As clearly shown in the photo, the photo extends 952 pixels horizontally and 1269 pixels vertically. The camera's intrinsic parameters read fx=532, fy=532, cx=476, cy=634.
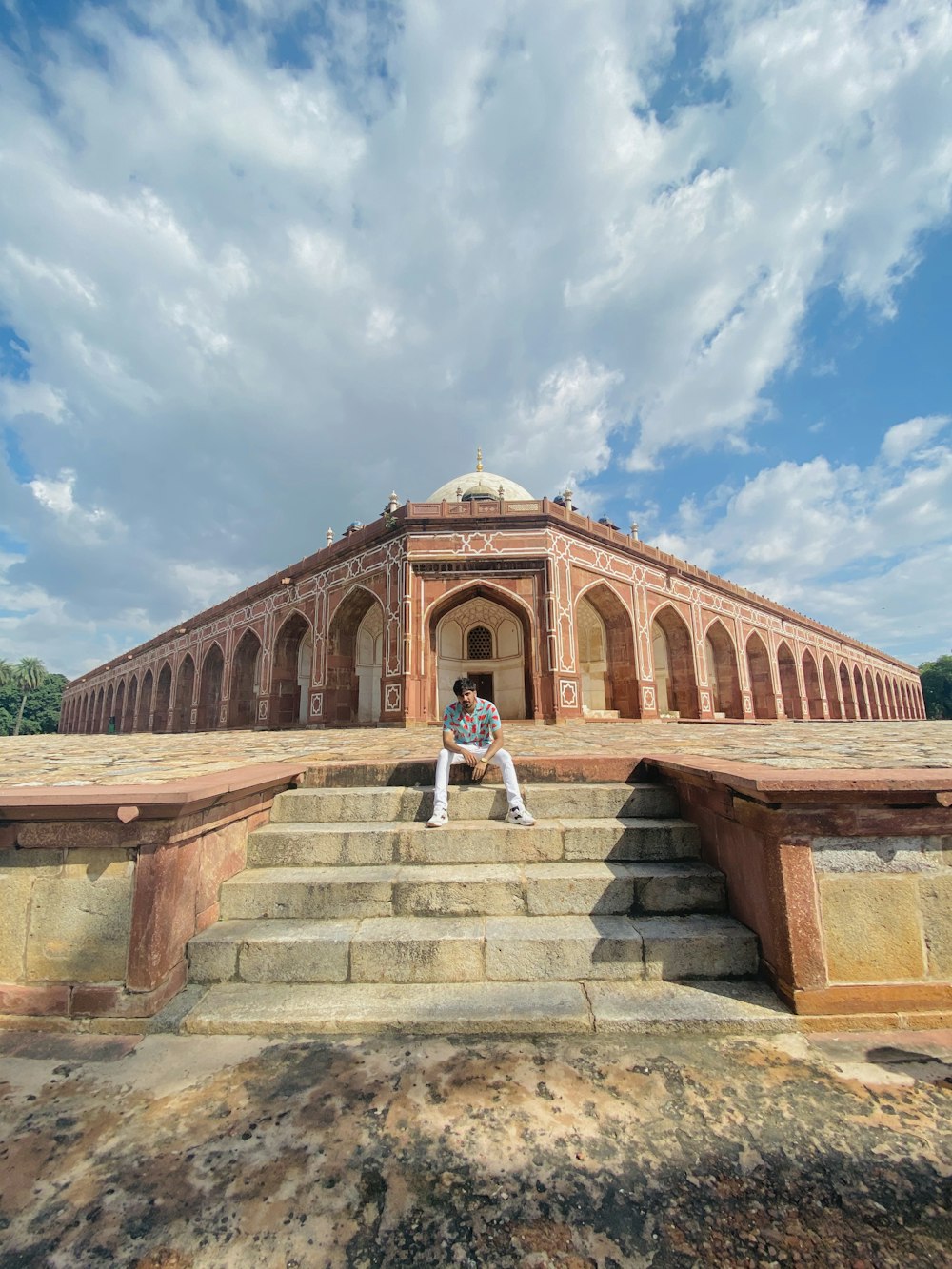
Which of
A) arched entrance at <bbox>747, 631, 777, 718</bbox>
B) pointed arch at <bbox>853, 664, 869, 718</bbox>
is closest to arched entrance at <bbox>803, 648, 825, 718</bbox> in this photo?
arched entrance at <bbox>747, 631, 777, 718</bbox>

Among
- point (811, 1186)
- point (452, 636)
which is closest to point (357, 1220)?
point (811, 1186)

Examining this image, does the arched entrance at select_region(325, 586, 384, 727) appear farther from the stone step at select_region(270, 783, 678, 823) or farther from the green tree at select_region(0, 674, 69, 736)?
the green tree at select_region(0, 674, 69, 736)

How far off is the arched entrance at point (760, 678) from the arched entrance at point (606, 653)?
9088 mm

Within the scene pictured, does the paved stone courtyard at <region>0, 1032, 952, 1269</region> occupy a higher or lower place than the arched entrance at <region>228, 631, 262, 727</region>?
lower

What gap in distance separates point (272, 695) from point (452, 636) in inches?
282

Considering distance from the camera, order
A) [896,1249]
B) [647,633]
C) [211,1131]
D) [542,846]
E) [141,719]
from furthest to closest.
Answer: [141,719] < [647,633] < [542,846] < [211,1131] < [896,1249]

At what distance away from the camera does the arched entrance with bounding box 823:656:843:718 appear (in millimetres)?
28359

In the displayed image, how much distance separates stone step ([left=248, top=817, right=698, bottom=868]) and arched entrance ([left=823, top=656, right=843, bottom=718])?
30.3m

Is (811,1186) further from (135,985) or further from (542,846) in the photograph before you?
(135,985)

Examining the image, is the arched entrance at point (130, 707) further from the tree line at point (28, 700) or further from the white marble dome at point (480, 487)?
the tree line at point (28, 700)

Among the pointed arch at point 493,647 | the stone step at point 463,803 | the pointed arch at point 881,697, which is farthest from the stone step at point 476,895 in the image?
the pointed arch at point 881,697

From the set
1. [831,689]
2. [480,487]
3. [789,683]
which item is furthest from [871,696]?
[480,487]

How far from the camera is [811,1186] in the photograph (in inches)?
56.2

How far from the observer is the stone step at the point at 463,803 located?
3.40m
